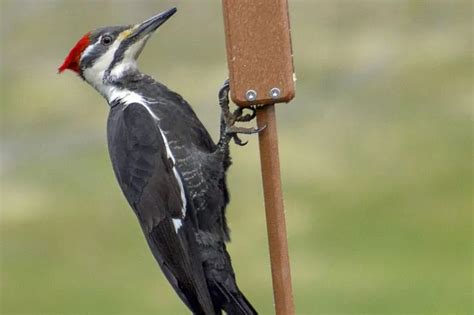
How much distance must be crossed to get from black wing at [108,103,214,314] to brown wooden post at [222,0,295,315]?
44 centimetres

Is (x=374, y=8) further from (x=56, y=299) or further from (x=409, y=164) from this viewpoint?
(x=56, y=299)

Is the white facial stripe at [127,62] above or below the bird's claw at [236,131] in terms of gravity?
above

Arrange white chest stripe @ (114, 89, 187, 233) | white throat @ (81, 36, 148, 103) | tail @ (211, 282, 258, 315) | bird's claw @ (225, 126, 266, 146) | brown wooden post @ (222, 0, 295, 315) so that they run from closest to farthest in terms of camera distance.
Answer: brown wooden post @ (222, 0, 295, 315)
bird's claw @ (225, 126, 266, 146)
tail @ (211, 282, 258, 315)
white chest stripe @ (114, 89, 187, 233)
white throat @ (81, 36, 148, 103)

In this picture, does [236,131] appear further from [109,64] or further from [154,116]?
[109,64]

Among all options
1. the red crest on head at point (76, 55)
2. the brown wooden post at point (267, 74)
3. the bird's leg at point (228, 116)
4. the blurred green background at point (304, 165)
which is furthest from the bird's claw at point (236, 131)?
the blurred green background at point (304, 165)

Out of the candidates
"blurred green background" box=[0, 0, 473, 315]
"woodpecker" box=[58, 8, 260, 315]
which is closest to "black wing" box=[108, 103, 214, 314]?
"woodpecker" box=[58, 8, 260, 315]

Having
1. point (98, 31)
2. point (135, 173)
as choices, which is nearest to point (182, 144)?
point (135, 173)

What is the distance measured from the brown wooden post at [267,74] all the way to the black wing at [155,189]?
0.44m

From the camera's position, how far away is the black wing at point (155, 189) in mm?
4758

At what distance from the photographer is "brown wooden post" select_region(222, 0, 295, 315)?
14.2ft

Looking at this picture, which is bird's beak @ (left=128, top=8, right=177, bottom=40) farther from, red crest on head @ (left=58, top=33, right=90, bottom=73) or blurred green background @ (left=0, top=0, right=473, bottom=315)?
blurred green background @ (left=0, top=0, right=473, bottom=315)

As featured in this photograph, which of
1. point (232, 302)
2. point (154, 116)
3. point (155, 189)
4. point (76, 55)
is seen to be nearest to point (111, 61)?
point (76, 55)

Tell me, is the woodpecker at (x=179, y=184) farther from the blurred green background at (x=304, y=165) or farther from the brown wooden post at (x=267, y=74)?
the blurred green background at (x=304, y=165)

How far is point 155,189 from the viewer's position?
4.83 m
